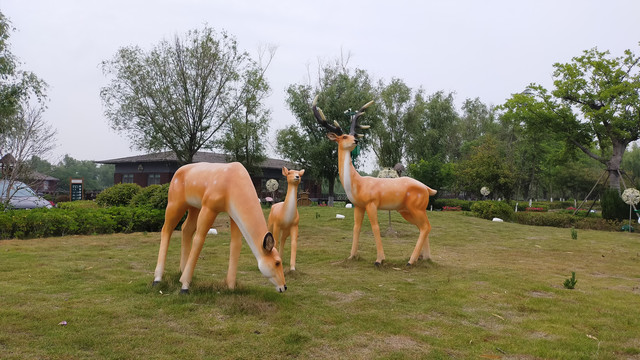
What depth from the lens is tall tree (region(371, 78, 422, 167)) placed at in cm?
3825

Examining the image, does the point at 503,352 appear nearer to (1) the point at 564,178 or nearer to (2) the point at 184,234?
(2) the point at 184,234

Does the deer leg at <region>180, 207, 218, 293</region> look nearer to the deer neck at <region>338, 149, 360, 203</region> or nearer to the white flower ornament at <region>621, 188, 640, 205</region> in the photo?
the deer neck at <region>338, 149, 360, 203</region>

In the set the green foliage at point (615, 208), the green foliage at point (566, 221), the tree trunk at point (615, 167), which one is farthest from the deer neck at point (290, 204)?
the tree trunk at point (615, 167)

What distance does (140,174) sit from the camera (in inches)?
1452

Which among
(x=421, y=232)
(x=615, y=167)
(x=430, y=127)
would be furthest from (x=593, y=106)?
(x=421, y=232)

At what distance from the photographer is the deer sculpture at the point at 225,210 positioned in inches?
211

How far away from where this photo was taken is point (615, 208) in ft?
71.5

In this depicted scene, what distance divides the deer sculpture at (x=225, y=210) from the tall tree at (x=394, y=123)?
1287 inches

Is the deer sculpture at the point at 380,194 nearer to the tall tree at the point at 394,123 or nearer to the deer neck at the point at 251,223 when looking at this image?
the deer neck at the point at 251,223

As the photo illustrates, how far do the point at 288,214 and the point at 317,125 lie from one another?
960 inches

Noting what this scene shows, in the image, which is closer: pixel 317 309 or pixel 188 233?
pixel 317 309

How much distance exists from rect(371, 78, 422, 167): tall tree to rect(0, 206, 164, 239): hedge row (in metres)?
26.7

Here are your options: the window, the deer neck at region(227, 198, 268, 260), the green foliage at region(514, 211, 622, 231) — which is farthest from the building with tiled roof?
the deer neck at region(227, 198, 268, 260)

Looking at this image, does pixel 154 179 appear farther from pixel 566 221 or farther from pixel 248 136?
pixel 566 221
